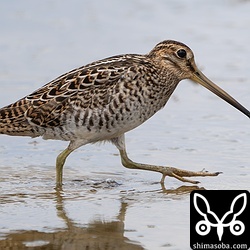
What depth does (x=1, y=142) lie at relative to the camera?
40.5ft

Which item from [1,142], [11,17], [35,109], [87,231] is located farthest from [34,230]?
[11,17]

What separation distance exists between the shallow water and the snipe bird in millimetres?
425

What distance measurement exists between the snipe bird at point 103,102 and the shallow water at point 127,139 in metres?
0.43

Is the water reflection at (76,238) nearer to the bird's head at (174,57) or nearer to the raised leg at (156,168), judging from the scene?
the raised leg at (156,168)

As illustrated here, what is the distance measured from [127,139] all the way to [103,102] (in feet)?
5.82

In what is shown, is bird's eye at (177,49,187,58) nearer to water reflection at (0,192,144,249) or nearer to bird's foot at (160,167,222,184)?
bird's foot at (160,167,222,184)

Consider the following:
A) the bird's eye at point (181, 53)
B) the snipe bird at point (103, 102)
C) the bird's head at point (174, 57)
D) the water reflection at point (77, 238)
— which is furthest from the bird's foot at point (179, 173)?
the water reflection at point (77, 238)

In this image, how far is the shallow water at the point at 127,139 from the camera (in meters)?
9.30

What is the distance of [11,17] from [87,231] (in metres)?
9.60

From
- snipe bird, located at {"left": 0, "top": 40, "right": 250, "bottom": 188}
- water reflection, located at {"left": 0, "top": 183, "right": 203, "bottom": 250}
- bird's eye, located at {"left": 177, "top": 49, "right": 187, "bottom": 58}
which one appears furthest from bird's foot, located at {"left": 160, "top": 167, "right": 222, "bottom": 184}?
water reflection, located at {"left": 0, "top": 183, "right": 203, "bottom": 250}

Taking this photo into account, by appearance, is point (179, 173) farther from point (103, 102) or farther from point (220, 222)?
point (220, 222)

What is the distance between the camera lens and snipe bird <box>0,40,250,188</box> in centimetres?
1071

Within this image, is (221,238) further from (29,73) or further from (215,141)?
(29,73)

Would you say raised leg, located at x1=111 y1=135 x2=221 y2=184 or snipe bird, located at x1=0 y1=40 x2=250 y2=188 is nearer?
snipe bird, located at x1=0 y1=40 x2=250 y2=188
